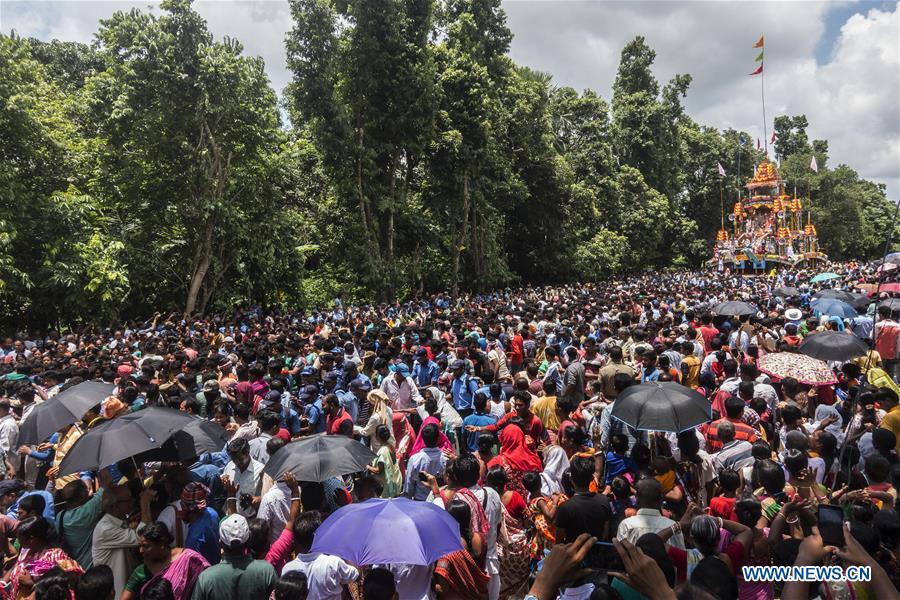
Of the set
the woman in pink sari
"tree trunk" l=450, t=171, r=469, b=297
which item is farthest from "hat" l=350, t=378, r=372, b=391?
"tree trunk" l=450, t=171, r=469, b=297

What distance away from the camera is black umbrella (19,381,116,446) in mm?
4957

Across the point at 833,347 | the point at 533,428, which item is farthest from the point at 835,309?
the point at 533,428

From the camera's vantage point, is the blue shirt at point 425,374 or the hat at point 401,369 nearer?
the hat at point 401,369

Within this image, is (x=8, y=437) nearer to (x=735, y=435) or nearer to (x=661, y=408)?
(x=661, y=408)

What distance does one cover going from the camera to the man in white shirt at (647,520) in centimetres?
322

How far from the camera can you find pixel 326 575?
124 inches

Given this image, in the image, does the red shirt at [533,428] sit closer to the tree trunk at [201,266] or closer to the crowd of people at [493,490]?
the crowd of people at [493,490]

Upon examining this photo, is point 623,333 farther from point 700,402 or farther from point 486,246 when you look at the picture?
point 486,246

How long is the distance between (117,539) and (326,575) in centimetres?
157

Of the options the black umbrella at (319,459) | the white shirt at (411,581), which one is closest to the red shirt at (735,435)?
the white shirt at (411,581)

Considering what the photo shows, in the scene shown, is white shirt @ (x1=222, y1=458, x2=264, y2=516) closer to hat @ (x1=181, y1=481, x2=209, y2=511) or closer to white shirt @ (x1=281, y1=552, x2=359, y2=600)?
hat @ (x1=181, y1=481, x2=209, y2=511)

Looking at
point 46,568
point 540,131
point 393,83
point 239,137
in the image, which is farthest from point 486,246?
point 46,568

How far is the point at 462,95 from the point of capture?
23781 mm

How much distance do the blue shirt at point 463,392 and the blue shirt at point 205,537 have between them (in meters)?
3.59
